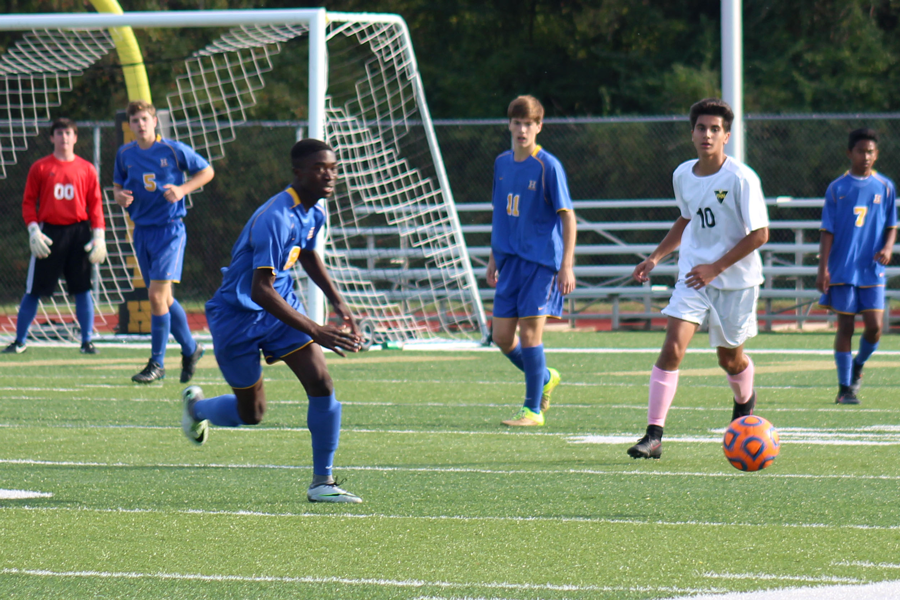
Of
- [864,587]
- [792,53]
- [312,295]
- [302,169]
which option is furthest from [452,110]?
[864,587]

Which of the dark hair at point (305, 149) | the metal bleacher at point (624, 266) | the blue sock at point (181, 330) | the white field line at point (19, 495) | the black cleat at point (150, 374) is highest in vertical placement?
the dark hair at point (305, 149)

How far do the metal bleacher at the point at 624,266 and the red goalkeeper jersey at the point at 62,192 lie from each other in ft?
11.2

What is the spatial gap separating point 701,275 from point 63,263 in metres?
7.51

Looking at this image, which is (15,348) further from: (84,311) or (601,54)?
(601,54)

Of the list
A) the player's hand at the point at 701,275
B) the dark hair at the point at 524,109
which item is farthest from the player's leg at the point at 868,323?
the player's hand at the point at 701,275

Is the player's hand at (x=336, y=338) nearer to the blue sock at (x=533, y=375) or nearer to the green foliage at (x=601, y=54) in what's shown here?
the blue sock at (x=533, y=375)

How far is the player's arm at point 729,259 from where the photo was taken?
6.30m

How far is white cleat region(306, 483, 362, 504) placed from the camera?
5.32m

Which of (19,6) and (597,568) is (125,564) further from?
(19,6)

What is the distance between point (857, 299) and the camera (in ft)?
30.0

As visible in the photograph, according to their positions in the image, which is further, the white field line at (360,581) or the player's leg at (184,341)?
the player's leg at (184,341)

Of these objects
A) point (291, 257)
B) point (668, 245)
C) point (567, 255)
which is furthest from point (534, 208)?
point (291, 257)

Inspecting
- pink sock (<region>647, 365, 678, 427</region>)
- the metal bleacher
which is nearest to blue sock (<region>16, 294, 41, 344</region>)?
the metal bleacher

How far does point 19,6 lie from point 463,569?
22.8 meters
